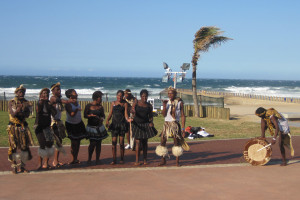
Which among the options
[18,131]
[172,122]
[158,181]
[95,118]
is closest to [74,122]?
[95,118]

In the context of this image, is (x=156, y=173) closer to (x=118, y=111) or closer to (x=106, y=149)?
(x=118, y=111)

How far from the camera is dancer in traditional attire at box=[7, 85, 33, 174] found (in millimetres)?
8009

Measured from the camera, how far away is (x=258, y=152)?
930 cm

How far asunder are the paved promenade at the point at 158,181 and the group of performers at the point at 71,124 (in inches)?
14.1

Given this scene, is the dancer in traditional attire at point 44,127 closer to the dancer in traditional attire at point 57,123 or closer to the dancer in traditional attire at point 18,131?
the dancer in traditional attire at point 18,131

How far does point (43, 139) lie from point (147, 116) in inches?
88.3

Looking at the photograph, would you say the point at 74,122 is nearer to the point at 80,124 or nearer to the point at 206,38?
the point at 80,124

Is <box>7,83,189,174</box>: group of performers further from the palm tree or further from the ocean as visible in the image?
the ocean

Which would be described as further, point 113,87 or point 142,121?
point 113,87

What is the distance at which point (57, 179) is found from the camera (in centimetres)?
776

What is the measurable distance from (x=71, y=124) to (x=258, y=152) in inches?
159

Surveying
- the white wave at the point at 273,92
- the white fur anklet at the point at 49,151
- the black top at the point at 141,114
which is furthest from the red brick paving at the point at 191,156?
the white wave at the point at 273,92

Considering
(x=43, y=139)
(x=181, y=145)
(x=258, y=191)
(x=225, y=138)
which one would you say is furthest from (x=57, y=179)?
(x=225, y=138)

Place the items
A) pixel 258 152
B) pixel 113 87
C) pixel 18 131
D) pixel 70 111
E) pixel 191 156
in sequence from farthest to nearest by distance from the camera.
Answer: pixel 113 87 → pixel 191 156 → pixel 258 152 → pixel 70 111 → pixel 18 131
